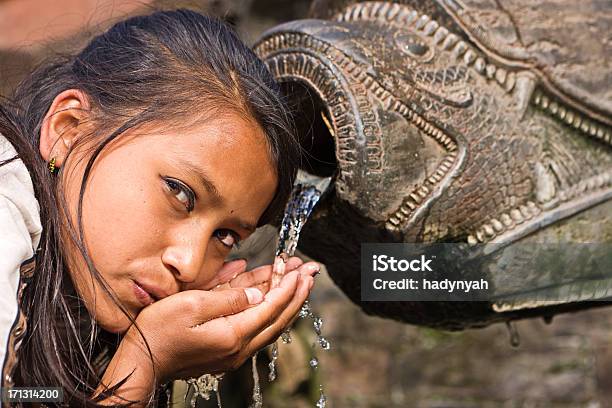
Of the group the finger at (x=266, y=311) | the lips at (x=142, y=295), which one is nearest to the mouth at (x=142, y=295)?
the lips at (x=142, y=295)

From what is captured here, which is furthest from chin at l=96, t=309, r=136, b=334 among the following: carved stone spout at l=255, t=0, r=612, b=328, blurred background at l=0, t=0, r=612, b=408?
blurred background at l=0, t=0, r=612, b=408

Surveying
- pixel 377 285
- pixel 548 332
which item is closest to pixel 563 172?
pixel 377 285

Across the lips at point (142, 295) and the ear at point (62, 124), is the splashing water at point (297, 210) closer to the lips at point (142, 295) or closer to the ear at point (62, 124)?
the lips at point (142, 295)

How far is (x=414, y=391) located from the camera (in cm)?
300

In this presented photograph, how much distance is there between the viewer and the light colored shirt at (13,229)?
1.08 meters

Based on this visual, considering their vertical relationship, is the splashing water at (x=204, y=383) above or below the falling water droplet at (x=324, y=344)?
Answer: below

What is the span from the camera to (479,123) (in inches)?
53.7

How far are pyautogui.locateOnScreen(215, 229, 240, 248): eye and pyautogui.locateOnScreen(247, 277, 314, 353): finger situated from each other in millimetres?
126

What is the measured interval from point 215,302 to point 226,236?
0.45ft

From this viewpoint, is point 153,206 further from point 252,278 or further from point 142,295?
point 252,278

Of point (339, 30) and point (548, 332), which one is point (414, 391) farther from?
point (339, 30)

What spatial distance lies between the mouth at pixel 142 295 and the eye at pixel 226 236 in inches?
5.6

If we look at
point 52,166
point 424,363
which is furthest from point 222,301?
point 424,363

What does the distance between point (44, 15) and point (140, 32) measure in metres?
1.97
